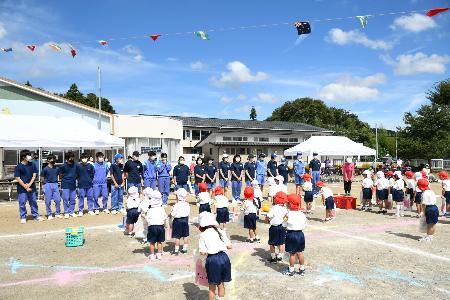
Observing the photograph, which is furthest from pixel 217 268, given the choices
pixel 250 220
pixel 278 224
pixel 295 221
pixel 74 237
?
pixel 74 237

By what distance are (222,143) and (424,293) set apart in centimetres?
3481

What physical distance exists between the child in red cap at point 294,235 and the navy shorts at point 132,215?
172 inches

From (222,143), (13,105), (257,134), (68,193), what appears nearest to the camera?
(68,193)

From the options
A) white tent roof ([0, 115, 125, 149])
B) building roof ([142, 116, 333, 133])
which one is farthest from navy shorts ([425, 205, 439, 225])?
building roof ([142, 116, 333, 133])

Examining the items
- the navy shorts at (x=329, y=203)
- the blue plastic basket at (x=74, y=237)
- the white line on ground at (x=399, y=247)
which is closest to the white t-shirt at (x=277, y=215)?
the white line on ground at (x=399, y=247)

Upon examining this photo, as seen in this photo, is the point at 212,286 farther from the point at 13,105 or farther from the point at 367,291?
the point at 13,105

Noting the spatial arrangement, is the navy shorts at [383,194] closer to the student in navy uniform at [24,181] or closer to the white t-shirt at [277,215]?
the white t-shirt at [277,215]

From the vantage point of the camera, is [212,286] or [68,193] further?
[68,193]

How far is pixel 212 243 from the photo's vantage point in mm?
5367

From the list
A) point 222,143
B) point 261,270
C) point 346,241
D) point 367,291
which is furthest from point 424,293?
point 222,143

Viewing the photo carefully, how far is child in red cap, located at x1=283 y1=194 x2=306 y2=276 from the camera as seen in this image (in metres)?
6.59

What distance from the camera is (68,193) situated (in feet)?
41.4

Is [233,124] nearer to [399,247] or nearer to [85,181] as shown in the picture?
[85,181]

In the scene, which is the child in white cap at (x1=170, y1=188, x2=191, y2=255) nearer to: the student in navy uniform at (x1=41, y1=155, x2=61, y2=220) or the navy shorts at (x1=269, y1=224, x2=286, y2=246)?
the navy shorts at (x1=269, y1=224, x2=286, y2=246)
